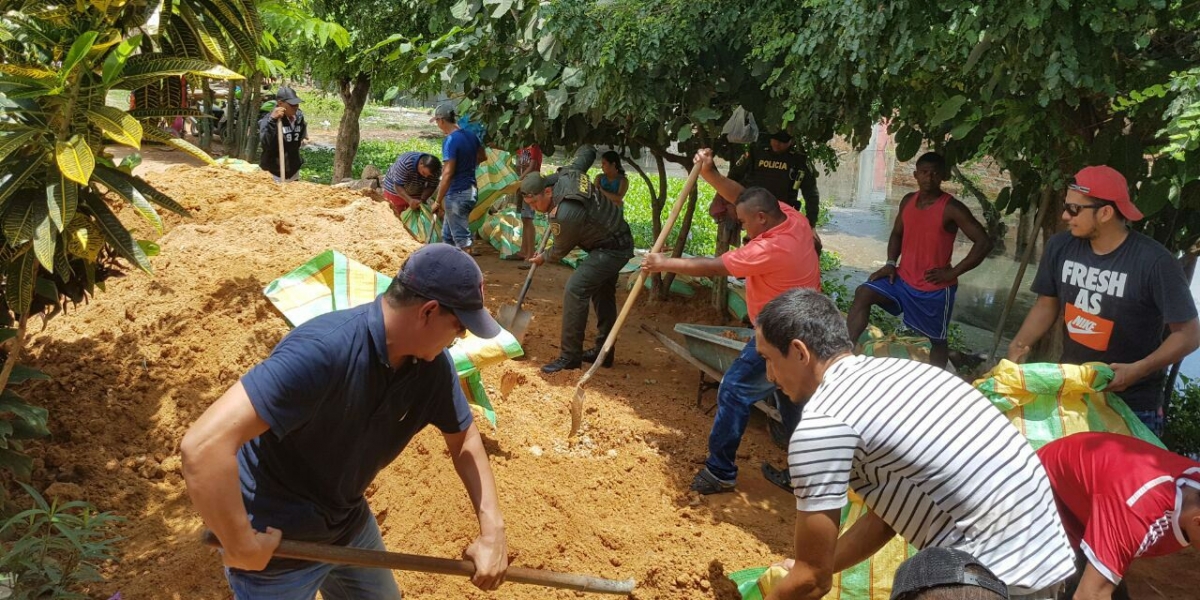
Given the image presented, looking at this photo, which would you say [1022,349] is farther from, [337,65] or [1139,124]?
[337,65]

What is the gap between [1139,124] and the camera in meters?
4.32

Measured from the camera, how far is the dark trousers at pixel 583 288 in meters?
6.68

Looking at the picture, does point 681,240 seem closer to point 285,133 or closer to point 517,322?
point 517,322

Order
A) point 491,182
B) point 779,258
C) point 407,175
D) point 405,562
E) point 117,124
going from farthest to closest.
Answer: point 491,182 → point 407,175 → point 779,258 → point 117,124 → point 405,562

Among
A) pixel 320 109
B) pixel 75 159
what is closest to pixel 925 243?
pixel 75 159

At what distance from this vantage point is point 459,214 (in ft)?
29.0

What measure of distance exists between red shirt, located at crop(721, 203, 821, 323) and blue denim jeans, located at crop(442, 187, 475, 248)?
180 inches

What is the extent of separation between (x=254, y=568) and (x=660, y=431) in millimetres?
3722

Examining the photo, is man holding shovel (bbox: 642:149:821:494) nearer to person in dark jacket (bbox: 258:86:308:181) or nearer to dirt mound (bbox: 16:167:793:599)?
dirt mound (bbox: 16:167:793:599)

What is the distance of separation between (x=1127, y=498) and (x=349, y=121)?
12.4 meters

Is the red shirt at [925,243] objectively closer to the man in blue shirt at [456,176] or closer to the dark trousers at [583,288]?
the dark trousers at [583,288]

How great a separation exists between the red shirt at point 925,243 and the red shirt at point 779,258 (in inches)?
50.4

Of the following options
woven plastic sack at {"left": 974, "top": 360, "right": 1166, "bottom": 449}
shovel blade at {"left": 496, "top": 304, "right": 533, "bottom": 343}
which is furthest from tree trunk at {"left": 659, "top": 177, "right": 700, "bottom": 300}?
woven plastic sack at {"left": 974, "top": 360, "right": 1166, "bottom": 449}

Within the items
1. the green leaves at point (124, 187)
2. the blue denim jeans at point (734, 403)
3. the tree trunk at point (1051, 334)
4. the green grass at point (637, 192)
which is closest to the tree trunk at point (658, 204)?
the green grass at point (637, 192)
